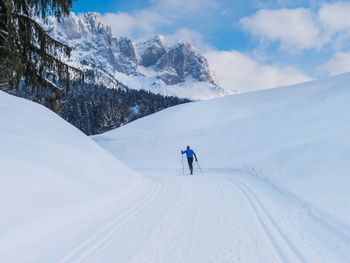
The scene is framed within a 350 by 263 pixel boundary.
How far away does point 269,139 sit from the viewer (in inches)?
1145

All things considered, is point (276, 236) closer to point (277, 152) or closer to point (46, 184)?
point (46, 184)

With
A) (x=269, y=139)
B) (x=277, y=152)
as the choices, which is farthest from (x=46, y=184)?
(x=269, y=139)

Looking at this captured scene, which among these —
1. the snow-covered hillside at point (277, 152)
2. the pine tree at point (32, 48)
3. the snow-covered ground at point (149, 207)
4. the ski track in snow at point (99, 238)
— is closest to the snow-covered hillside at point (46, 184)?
the snow-covered ground at point (149, 207)

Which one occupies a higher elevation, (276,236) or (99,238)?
(99,238)

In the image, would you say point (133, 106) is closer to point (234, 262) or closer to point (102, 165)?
point (102, 165)

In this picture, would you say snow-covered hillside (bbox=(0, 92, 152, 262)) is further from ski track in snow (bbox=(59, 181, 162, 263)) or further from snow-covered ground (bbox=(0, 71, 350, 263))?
ski track in snow (bbox=(59, 181, 162, 263))

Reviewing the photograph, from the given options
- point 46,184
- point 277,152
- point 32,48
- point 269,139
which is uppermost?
point 32,48

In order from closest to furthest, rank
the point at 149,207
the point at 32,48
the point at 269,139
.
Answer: the point at 149,207 < the point at 32,48 < the point at 269,139

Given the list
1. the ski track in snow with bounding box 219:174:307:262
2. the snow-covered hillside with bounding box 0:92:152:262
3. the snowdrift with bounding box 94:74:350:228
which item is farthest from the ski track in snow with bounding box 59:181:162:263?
the snowdrift with bounding box 94:74:350:228

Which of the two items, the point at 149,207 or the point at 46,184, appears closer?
the point at 46,184

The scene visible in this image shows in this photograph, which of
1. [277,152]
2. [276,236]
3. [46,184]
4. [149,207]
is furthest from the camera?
[277,152]

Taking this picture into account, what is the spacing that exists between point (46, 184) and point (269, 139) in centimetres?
2313

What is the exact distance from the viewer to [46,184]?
8492 mm

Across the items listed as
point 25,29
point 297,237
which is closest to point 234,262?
point 297,237
